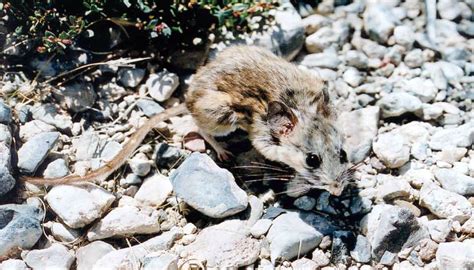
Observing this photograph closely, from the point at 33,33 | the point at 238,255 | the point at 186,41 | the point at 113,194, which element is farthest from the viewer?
the point at 186,41

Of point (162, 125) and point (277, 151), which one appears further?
point (162, 125)

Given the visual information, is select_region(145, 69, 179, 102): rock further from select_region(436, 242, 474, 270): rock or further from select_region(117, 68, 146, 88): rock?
select_region(436, 242, 474, 270): rock

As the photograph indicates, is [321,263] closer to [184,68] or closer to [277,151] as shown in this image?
[277,151]

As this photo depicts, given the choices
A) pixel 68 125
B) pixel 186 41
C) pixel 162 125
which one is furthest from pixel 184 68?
pixel 68 125

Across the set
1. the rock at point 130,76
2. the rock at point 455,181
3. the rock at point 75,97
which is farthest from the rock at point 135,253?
the rock at point 455,181

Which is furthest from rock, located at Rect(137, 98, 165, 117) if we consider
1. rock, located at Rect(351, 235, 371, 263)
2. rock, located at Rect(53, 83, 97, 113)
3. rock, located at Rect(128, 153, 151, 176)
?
rock, located at Rect(351, 235, 371, 263)
